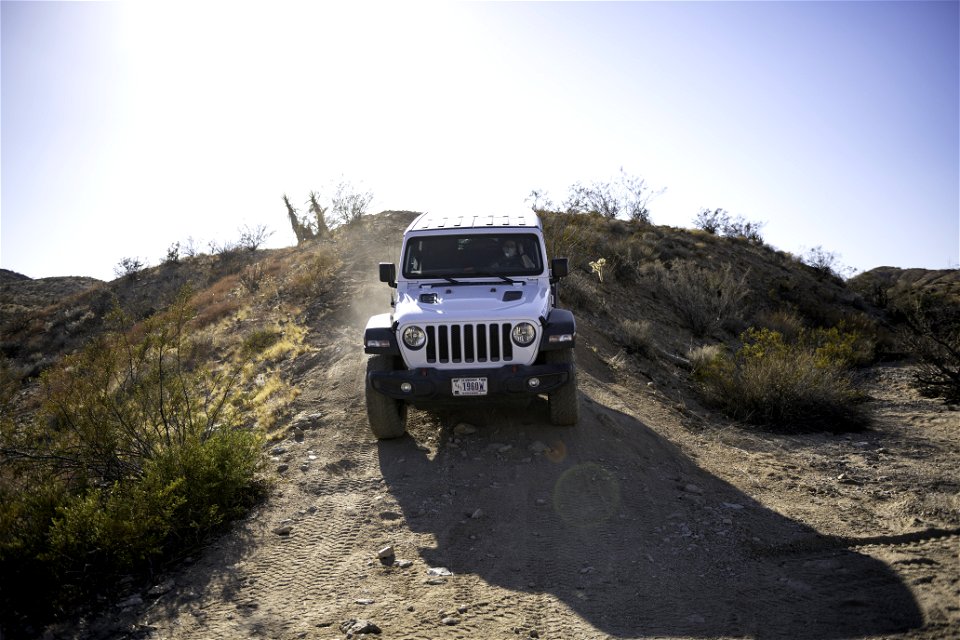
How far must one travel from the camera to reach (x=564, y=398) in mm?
6531

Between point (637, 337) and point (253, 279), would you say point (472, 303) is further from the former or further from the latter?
point (253, 279)

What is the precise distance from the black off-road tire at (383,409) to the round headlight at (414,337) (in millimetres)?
311

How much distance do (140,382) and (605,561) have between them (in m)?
4.78

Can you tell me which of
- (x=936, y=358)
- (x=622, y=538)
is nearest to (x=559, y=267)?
(x=622, y=538)

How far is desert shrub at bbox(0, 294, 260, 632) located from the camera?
486cm

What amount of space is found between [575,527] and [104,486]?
4105 mm

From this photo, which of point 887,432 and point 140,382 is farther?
point 887,432

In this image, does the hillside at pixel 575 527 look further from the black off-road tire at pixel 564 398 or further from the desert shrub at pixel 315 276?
the desert shrub at pixel 315 276

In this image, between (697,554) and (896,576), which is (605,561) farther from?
(896,576)

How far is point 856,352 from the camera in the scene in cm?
1387

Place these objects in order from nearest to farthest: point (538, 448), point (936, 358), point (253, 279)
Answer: point (538, 448), point (936, 358), point (253, 279)

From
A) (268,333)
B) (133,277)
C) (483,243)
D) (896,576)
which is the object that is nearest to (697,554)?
(896,576)

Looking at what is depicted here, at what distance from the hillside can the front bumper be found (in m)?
0.69

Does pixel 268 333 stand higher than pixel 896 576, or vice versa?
pixel 268 333
